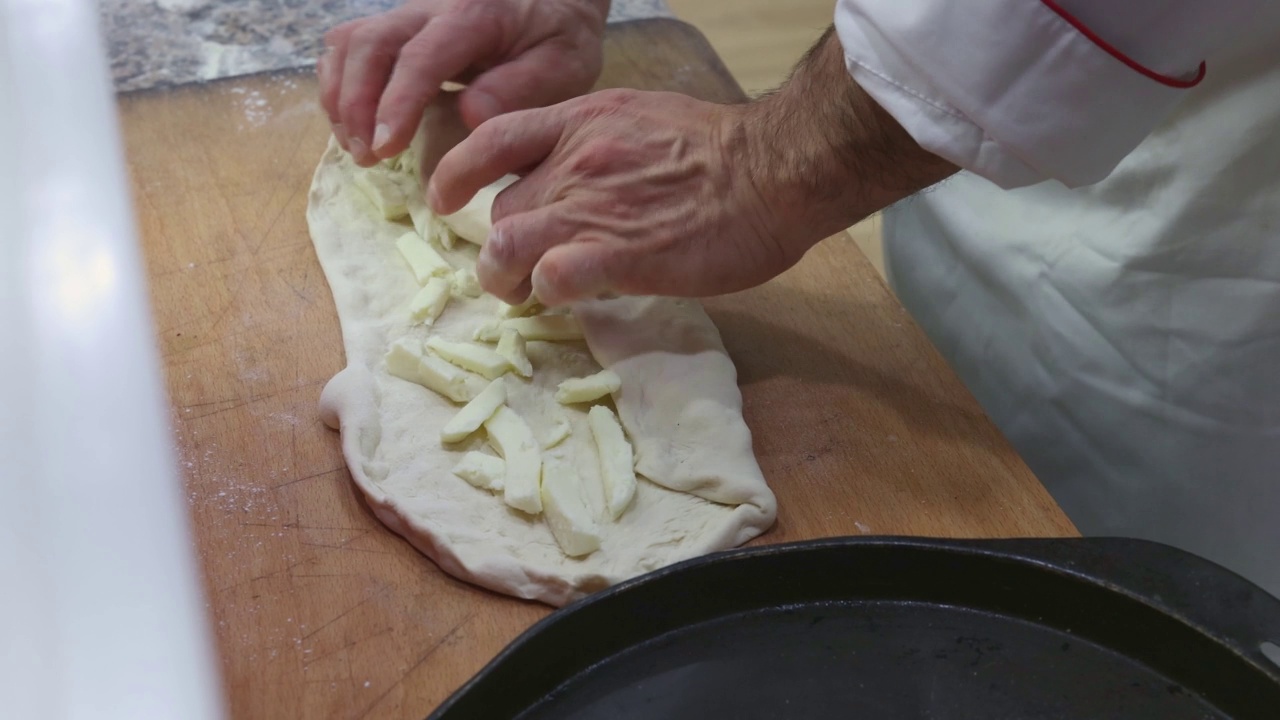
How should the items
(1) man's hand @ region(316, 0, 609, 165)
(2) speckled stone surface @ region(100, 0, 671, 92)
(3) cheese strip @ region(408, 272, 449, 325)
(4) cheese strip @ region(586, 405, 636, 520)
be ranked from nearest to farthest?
(4) cheese strip @ region(586, 405, 636, 520)
(3) cheese strip @ region(408, 272, 449, 325)
(1) man's hand @ region(316, 0, 609, 165)
(2) speckled stone surface @ region(100, 0, 671, 92)

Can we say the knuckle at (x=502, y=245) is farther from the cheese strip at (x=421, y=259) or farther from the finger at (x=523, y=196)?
the cheese strip at (x=421, y=259)

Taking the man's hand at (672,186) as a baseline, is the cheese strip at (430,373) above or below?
below

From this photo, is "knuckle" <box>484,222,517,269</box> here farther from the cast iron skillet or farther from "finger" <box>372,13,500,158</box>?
the cast iron skillet

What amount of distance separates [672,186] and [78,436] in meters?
0.70

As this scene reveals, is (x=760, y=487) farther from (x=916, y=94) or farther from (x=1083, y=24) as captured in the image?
(x=1083, y=24)

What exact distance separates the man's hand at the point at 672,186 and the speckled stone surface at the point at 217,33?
73cm

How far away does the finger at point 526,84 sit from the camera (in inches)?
55.6

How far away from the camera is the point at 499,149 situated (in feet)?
4.03

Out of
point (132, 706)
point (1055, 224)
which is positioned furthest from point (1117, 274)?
point (132, 706)

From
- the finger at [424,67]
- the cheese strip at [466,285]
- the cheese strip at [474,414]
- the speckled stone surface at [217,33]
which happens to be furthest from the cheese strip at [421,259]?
the speckled stone surface at [217,33]

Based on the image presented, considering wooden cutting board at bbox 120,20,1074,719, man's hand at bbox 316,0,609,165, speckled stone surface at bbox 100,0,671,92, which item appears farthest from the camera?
speckled stone surface at bbox 100,0,671,92

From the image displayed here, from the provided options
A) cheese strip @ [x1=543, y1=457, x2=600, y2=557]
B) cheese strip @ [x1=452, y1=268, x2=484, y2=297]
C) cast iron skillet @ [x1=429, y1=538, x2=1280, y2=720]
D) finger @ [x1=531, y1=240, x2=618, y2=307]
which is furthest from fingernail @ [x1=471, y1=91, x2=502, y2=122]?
cast iron skillet @ [x1=429, y1=538, x2=1280, y2=720]

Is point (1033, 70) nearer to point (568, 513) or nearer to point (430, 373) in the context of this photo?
point (568, 513)

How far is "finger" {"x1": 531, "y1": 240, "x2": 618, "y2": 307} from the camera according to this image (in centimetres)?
115
